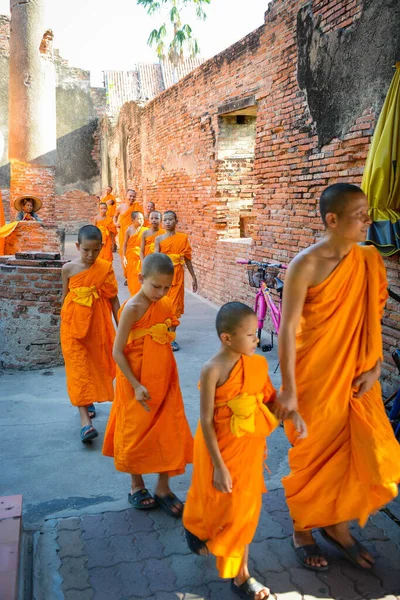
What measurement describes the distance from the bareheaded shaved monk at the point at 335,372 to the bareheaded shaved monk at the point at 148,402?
0.82m

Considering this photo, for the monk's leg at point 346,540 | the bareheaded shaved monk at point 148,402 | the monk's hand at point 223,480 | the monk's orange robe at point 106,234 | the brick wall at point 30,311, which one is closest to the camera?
the monk's hand at point 223,480

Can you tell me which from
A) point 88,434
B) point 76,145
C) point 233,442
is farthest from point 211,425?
point 76,145

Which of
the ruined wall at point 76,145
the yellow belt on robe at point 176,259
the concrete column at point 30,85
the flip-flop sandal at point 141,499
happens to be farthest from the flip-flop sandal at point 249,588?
the ruined wall at point 76,145

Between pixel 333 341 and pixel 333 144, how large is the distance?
385cm

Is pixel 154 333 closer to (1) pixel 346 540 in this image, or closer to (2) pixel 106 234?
(1) pixel 346 540

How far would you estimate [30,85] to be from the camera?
1289cm

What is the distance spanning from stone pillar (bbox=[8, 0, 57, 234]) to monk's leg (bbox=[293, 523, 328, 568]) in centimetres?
1095

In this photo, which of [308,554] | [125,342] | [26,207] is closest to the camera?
[308,554]

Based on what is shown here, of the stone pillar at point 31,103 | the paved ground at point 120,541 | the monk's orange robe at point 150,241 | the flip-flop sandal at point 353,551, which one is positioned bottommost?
the paved ground at point 120,541

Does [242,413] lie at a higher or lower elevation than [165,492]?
higher

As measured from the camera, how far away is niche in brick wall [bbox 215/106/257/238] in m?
10.1

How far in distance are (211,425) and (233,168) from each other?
811 cm

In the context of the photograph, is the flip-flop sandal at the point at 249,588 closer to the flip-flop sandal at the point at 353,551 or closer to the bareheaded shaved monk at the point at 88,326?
the flip-flop sandal at the point at 353,551

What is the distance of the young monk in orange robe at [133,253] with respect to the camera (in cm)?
943
